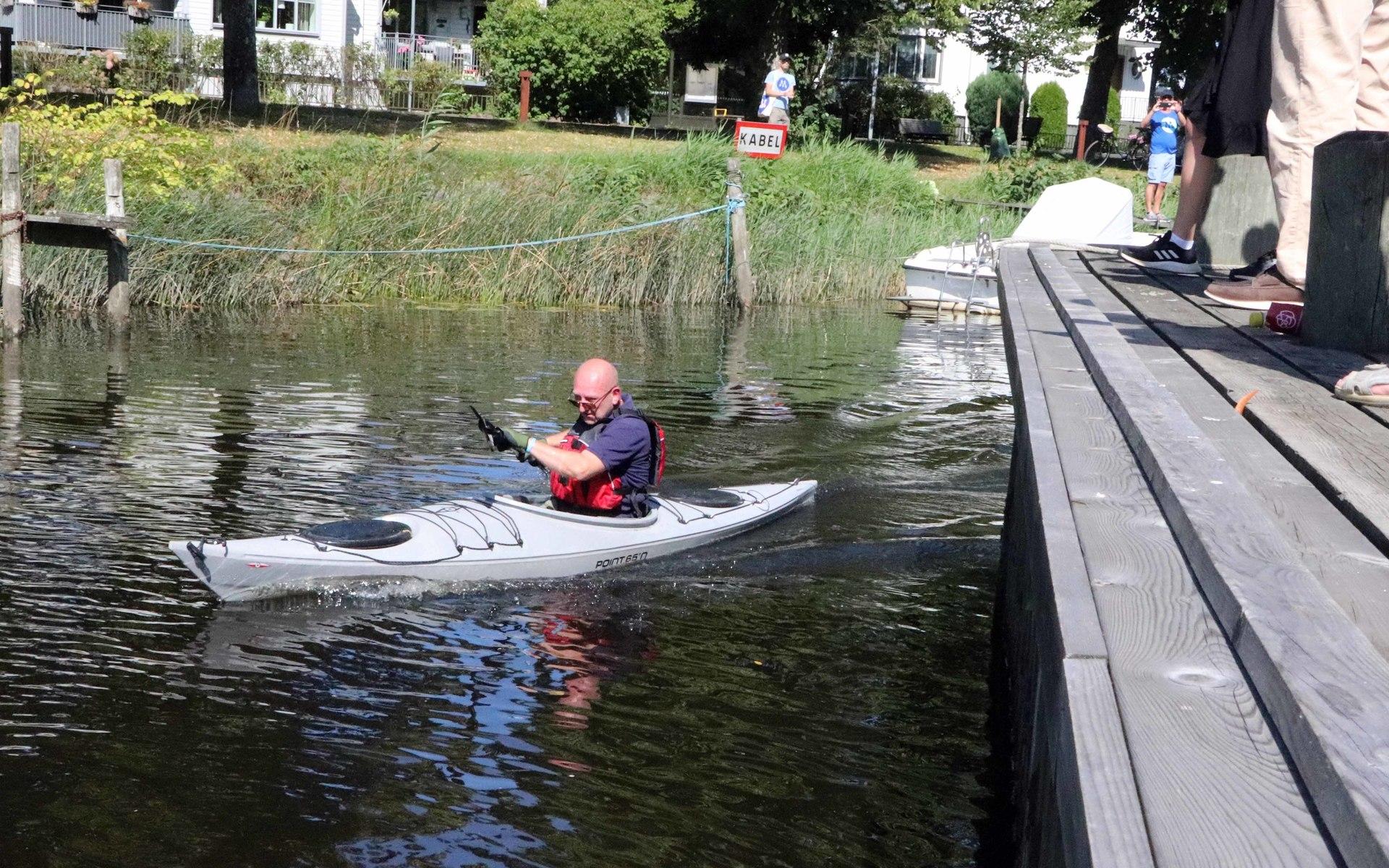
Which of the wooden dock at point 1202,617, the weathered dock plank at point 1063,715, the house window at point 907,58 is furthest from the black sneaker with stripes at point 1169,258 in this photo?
the house window at point 907,58

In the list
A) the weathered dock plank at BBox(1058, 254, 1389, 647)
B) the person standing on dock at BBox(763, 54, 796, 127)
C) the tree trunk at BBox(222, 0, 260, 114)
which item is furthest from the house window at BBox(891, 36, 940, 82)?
the weathered dock plank at BBox(1058, 254, 1389, 647)

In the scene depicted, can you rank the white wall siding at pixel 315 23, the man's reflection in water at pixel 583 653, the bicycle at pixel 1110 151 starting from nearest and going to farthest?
1. the man's reflection in water at pixel 583 653
2. the bicycle at pixel 1110 151
3. the white wall siding at pixel 315 23

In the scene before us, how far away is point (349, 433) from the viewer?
10352mm

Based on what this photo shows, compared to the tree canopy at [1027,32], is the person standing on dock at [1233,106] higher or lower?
lower

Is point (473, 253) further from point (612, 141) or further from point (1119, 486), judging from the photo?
point (1119, 486)

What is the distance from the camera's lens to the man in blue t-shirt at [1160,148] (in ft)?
66.7

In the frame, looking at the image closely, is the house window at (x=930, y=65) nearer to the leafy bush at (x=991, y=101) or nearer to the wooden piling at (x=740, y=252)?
the leafy bush at (x=991, y=101)

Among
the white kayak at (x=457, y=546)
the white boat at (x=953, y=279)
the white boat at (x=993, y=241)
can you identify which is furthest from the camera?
the white boat at (x=953, y=279)

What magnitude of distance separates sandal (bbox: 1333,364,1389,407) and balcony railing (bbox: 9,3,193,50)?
114ft

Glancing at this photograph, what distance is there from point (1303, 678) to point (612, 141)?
26.5 m

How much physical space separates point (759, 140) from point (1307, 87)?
13.2m

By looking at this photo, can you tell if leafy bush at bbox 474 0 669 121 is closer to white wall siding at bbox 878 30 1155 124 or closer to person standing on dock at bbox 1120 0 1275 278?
white wall siding at bbox 878 30 1155 124

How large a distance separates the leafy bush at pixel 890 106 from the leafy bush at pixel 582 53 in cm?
803

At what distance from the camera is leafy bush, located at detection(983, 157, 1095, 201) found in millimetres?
26266
